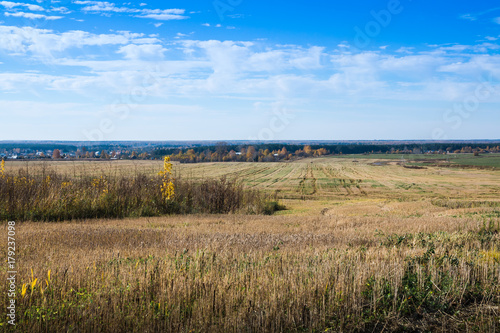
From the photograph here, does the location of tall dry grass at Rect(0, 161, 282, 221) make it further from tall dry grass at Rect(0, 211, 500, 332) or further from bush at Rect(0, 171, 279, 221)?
tall dry grass at Rect(0, 211, 500, 332)

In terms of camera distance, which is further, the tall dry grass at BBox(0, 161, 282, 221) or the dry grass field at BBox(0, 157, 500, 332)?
the tall dry grass at BBox(0, 161, 282, 221)

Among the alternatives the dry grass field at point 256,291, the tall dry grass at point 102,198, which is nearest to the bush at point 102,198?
the tall dry grass at point 102,198

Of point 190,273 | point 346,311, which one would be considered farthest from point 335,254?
point 190,273

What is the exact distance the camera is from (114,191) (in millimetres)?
17984

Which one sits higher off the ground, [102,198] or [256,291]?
[256,291]

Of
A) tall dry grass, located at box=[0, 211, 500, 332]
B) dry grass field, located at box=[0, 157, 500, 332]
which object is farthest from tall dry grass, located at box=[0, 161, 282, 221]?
tall dry grass, located at box=[0, 211, 500, 332]

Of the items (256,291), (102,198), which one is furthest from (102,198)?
(256,291)

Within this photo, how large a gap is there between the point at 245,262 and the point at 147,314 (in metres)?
2.17

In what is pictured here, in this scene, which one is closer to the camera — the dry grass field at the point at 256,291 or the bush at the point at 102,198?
the dry grass field at the point at 256,291

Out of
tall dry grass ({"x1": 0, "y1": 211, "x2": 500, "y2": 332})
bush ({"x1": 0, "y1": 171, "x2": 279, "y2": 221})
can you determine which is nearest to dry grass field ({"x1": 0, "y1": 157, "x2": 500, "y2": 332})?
tall dry grass ({"x1": 0, "y1": 211, "x2": 500, "y2": 332})

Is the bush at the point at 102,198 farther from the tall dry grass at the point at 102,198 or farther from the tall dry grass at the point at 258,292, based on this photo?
the tall dry grass at the point at 258,292

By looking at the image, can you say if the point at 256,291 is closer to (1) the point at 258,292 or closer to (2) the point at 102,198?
(1) the point at 258,292

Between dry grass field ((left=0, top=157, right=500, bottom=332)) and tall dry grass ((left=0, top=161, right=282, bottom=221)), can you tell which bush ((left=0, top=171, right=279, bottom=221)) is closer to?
tall dry grass ((left=0, top=161, right=282, bottom=221))

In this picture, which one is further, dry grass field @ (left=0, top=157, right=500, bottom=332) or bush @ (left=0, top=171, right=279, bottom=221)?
bush @ (left=0, top=171, right=279, bottom=221)
